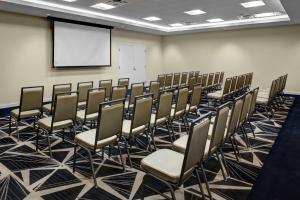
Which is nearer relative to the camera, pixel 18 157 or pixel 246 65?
pixel 18 157

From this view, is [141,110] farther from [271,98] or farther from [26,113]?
[271,98]

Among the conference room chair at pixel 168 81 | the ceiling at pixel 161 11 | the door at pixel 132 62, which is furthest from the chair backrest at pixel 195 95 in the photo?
the door at pixel 132 62

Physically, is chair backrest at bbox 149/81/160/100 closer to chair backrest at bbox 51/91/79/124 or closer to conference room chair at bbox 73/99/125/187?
chair backrest at bbox 51/91/79/124

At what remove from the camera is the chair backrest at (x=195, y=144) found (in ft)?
6.37

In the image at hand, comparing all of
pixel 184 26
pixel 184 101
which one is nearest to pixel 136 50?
pixel 184 26

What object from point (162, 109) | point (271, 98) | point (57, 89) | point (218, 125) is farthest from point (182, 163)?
point (271, 98)

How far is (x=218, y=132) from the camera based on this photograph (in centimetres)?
256

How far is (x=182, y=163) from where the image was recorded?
7.17ft

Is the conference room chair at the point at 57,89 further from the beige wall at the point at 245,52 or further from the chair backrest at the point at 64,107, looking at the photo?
the beige wall at the point at 245,52

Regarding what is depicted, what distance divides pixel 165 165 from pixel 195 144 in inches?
16.8

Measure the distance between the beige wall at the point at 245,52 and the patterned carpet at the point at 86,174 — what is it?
281 inches

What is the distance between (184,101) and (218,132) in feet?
6.11

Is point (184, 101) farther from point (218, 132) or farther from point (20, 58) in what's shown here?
point (20, 58)

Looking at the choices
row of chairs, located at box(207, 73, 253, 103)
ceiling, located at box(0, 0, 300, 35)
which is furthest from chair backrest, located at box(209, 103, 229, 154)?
ceiling, located at box(0, 0, 300, 35)
